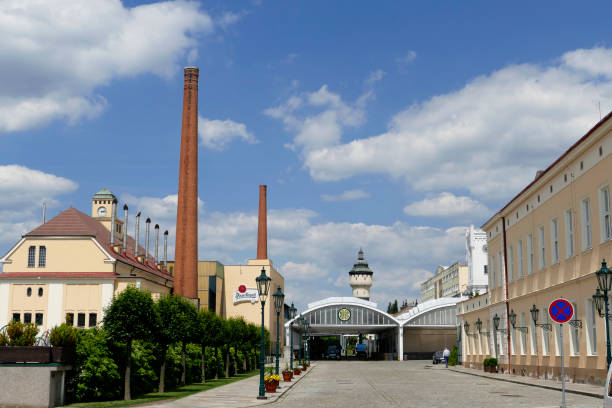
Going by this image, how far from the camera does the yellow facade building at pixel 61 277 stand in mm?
59219

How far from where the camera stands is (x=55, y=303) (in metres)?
59.6

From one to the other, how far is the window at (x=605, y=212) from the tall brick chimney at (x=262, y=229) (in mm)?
60966

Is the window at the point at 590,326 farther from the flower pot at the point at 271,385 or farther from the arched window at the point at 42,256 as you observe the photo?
the arched window at the point at 42,256

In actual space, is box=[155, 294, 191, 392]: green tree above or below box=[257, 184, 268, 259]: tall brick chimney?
below

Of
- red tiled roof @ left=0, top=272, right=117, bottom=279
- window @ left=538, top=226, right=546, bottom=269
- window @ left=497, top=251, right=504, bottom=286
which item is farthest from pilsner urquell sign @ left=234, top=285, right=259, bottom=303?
window @ left=538, top=226, right=546, bottom=269

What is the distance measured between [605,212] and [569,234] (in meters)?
4.55

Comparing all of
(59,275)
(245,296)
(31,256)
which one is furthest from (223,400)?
(245,296)

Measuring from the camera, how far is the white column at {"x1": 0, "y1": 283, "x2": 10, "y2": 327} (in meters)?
59.1

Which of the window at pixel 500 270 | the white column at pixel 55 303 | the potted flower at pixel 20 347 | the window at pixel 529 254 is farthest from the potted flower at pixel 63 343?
the white column at pixel 55 303

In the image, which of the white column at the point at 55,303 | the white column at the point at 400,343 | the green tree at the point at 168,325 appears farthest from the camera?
the white column at the point at 400,343

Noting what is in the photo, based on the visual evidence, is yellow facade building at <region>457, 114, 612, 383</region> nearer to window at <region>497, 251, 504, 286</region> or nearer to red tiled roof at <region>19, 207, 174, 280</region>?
window at <region>497, 251, 504, 286</region>

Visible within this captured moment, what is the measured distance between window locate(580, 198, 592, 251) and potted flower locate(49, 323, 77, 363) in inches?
819

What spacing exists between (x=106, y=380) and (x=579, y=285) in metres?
19.6

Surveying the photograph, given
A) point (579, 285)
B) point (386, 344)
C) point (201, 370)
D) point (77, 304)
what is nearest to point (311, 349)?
point (386, 344)
